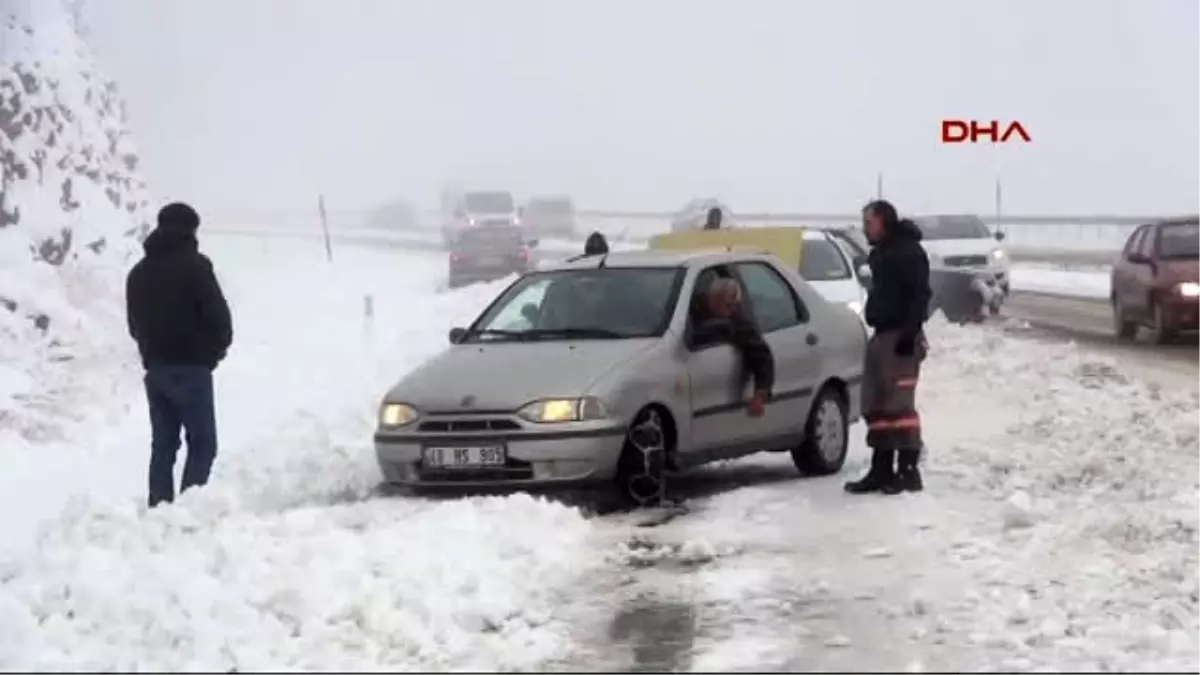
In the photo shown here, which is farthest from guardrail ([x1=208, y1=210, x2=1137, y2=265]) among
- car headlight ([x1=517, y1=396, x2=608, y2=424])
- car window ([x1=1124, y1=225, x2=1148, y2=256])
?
car headlight ([x1=517, y1=396, x2=608, y2=424])

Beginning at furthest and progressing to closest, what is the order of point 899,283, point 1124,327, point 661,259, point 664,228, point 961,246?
point 664,228 → point 961,246 → point 1124,327 → point 661,259 → point 899,283

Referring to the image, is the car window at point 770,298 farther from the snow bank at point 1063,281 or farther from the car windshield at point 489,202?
the car windshield at point 489,202

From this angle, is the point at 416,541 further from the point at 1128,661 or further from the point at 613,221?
the point at 613,221

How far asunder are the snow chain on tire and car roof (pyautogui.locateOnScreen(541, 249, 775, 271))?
1586mm

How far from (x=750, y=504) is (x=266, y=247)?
4399cm

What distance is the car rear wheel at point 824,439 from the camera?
11.8 metres

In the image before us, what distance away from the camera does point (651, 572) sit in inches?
336

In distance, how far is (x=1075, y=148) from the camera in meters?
75.5

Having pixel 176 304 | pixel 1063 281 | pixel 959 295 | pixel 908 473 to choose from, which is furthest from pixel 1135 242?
pixel 176 304

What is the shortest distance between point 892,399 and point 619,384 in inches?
65.1

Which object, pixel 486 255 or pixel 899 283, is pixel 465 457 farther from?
pixel 486 255

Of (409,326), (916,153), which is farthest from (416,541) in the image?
(916,153)

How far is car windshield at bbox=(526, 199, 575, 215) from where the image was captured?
5862 cm

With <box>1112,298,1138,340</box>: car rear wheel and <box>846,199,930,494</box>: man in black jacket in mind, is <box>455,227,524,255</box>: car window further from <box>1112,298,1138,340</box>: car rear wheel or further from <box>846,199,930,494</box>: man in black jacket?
<box>846,199,930,494</box>: man in black jacket
